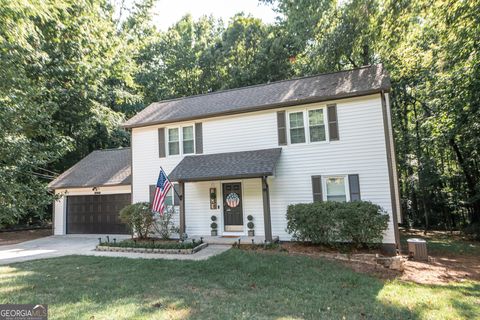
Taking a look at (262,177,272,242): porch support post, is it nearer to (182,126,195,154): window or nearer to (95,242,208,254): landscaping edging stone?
(95,242,208,254): landscaping edging stone

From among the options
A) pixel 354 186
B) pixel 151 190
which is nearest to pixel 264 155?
pixel 354 186

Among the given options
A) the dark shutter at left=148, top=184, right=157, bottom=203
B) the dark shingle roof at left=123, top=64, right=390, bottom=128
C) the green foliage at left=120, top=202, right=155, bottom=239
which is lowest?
the green foliage at left=120, top=202, right=155, bottom=239

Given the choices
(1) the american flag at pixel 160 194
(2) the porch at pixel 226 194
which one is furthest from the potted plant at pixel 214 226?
(1) the american flag at pixel 160 194

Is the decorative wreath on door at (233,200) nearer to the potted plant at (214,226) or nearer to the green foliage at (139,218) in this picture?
the potted plant at (214,226)

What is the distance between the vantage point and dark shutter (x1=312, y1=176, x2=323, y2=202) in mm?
9961

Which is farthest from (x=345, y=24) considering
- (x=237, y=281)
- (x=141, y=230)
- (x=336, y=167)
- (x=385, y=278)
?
(x=141, y=230)

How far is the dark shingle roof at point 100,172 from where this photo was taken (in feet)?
45.6

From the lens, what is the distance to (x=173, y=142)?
491 inches

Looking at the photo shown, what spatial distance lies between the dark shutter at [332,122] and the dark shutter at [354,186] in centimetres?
147

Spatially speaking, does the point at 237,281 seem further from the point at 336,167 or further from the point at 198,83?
the point at 198,83

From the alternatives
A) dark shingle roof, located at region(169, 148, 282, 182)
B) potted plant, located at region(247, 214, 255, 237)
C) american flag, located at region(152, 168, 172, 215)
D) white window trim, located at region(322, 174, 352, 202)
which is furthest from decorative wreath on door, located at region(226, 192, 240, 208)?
white window trim, located at region(322, 174, 352, 202)

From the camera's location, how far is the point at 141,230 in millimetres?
11312

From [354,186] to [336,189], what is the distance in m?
0.61

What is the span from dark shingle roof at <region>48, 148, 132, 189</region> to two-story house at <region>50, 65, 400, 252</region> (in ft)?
0.35
